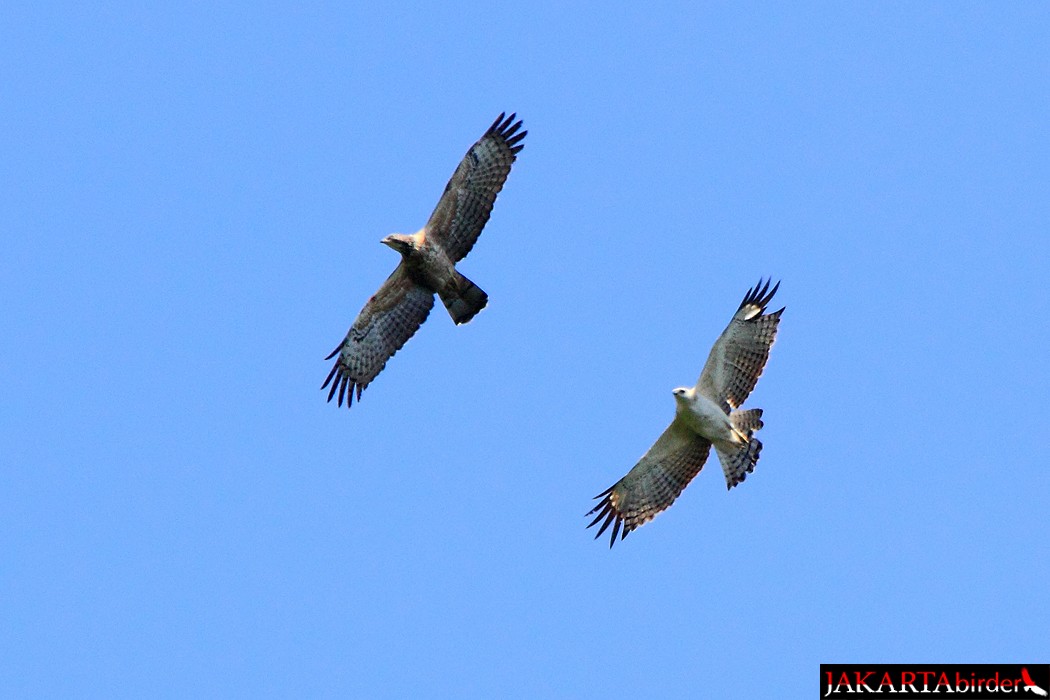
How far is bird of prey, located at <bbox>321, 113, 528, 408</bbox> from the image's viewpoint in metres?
16.6

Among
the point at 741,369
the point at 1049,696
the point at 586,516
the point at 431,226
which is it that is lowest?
the point at 1049,696

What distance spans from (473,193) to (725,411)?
3.29 meters

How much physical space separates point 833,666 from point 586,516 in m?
3.64

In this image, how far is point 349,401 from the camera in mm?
17062

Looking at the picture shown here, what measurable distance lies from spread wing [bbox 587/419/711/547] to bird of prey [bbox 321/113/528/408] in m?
2.39

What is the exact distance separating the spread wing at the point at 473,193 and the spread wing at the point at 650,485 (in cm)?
275

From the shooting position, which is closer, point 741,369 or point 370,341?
point 741,369

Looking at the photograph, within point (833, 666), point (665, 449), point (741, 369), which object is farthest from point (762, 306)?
point (833, 666)

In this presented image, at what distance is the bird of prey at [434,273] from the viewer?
1658 cm

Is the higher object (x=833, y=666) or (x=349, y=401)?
(x=349, y=401)

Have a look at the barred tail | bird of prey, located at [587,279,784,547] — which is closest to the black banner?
bird of prey, located at [587,279,784,547]

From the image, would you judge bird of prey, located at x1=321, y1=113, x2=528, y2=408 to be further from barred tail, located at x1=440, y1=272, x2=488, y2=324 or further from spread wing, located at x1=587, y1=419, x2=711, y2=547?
spread wing, located at x1=587, y1=419, x2=711, y2=547

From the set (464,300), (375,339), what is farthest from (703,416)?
(375,339)

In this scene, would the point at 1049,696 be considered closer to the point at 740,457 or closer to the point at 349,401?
the point at 740,457
